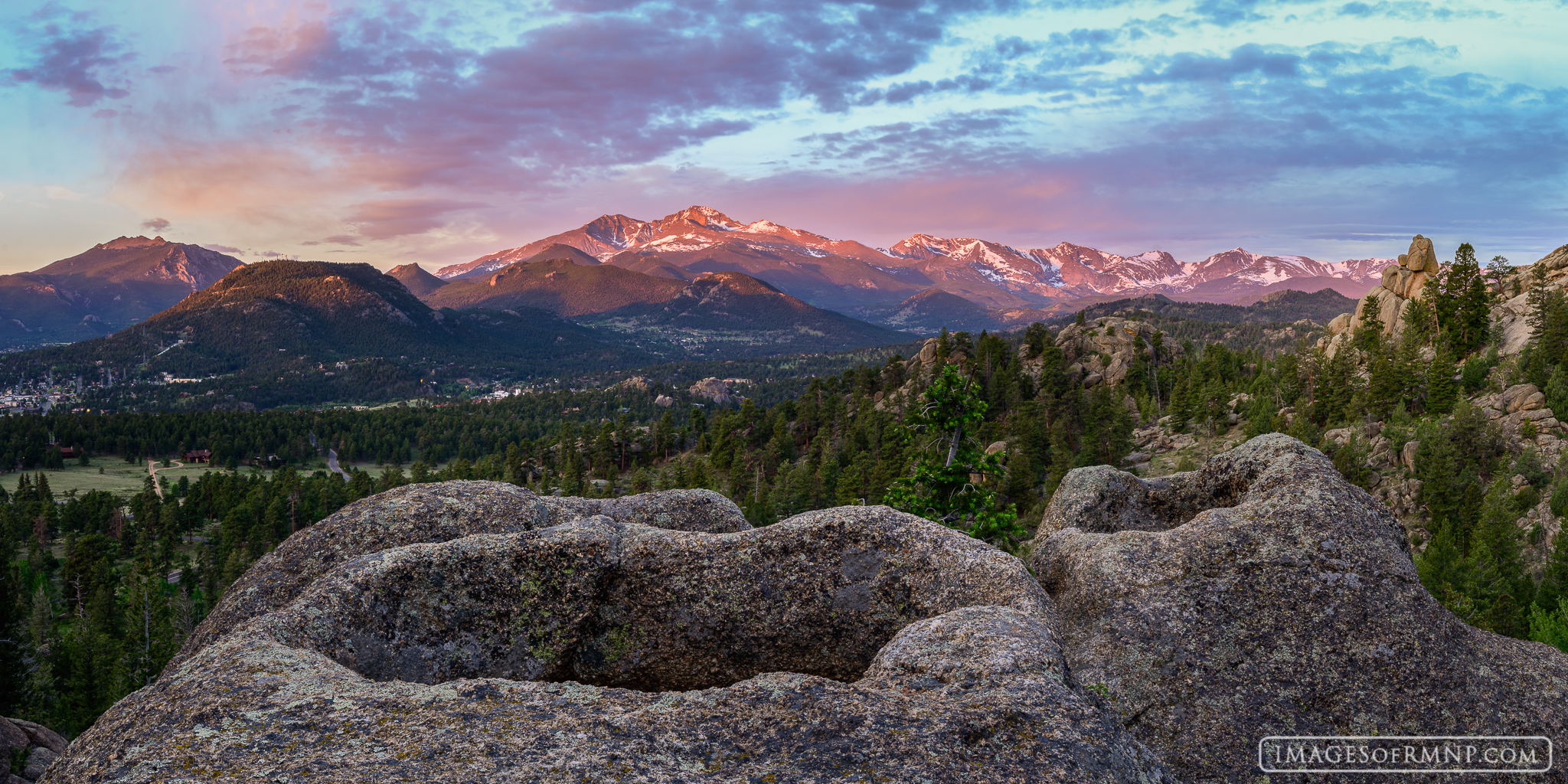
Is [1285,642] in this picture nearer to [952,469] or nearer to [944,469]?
[944,469]

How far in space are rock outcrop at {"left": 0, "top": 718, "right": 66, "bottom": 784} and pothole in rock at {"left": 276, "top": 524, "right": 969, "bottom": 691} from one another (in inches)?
878

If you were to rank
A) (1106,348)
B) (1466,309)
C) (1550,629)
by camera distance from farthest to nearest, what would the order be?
(1106,348), (1466,309), (1550,629)

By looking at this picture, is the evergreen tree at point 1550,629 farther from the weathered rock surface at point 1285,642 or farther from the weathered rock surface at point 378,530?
the weathered rock surface at point 378,530

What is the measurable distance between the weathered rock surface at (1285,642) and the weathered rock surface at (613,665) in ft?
11.6

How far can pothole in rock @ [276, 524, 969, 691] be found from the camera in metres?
11.1

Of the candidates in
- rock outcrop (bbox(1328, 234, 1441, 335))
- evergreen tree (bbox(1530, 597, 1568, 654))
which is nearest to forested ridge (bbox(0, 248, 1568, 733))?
evergreen tree (bbox(1530, 597, 1568, 654))

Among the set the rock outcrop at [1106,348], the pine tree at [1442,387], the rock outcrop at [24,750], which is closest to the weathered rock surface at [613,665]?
the rock outcrop at [24,750]

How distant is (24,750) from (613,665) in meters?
29.1

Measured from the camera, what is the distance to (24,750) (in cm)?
2531

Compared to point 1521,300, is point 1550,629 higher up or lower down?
lower down

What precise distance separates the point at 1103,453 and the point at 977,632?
105m

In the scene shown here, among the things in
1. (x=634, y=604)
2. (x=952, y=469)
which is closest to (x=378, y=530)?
(x=634, y=604)

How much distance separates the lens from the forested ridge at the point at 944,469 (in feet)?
172

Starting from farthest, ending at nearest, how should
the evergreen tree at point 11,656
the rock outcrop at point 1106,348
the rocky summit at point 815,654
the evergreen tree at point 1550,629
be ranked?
the rock outcrop at point 1106,348, the evergreen tree at point 11,656, the evergreen tree at point 1550,629, the rocky summit at point 815,654
